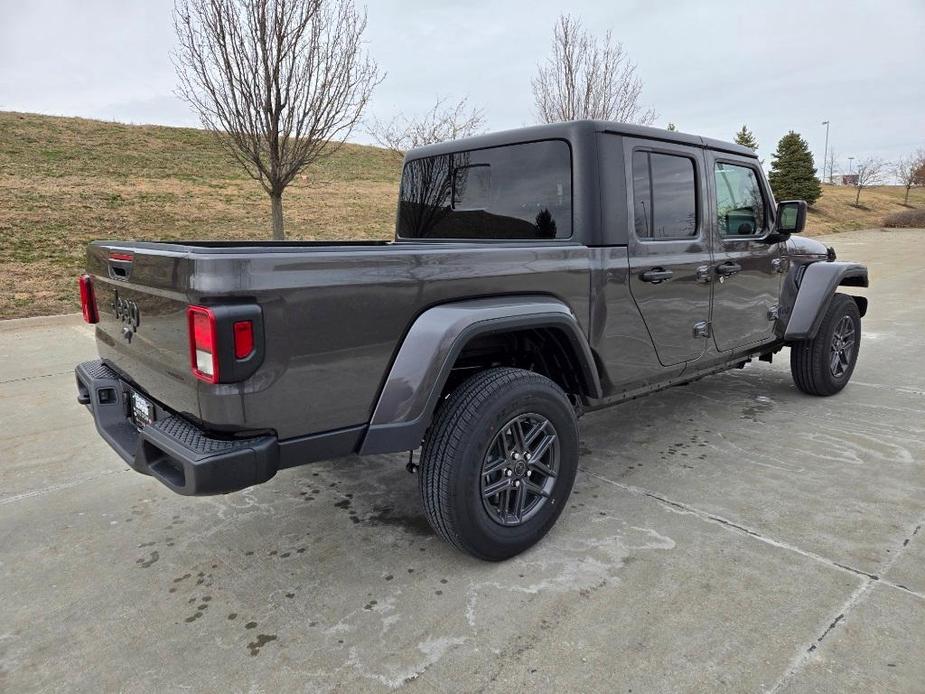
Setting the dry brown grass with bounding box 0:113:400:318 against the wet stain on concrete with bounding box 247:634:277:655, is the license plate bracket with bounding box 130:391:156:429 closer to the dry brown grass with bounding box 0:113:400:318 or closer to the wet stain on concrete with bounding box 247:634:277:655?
the wet stain on concrete with bounding box 247:634:277:655

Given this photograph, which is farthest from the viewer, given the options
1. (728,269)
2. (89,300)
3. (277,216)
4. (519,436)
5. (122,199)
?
(122,199)

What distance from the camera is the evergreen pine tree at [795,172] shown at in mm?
37312

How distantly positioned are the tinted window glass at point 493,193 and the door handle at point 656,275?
1.54 feet

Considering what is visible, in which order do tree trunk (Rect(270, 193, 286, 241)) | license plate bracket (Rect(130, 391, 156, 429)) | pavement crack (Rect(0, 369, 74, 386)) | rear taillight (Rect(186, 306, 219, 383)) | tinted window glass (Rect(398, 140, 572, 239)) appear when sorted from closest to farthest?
rear taillight (Rect(186, 306, 219, 383))
license plate bracket (Rect(130, 391, 156, 429))
tinted window glass (Rect(398, 140, 572, 239))
pavement crack (Rect(0, 369, 74, 386))
tree trunk (Rect(270, 193, 286, 241))

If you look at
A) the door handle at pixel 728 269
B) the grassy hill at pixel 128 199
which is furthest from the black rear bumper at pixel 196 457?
the grassy hill at pixel 128 199

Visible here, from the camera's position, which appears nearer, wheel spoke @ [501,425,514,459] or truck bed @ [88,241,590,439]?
truck bed @ [88,241,590,439]

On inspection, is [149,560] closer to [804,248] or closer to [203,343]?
[203,343]

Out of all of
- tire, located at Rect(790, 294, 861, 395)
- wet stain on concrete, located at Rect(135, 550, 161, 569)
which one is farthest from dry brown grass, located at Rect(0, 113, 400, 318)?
tire, located at Rect(790, 294, 861, 395)

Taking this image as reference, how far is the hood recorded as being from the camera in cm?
444

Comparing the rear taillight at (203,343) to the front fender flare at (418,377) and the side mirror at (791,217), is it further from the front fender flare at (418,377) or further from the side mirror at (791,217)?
the side mirror at (791,217)

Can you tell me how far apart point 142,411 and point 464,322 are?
141 centimetres

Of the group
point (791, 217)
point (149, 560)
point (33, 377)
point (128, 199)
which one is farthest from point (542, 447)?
point (128, 199)

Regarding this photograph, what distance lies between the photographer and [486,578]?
255cm

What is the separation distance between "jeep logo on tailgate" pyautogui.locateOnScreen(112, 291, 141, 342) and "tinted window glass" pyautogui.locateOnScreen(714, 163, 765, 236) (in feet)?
10.2
